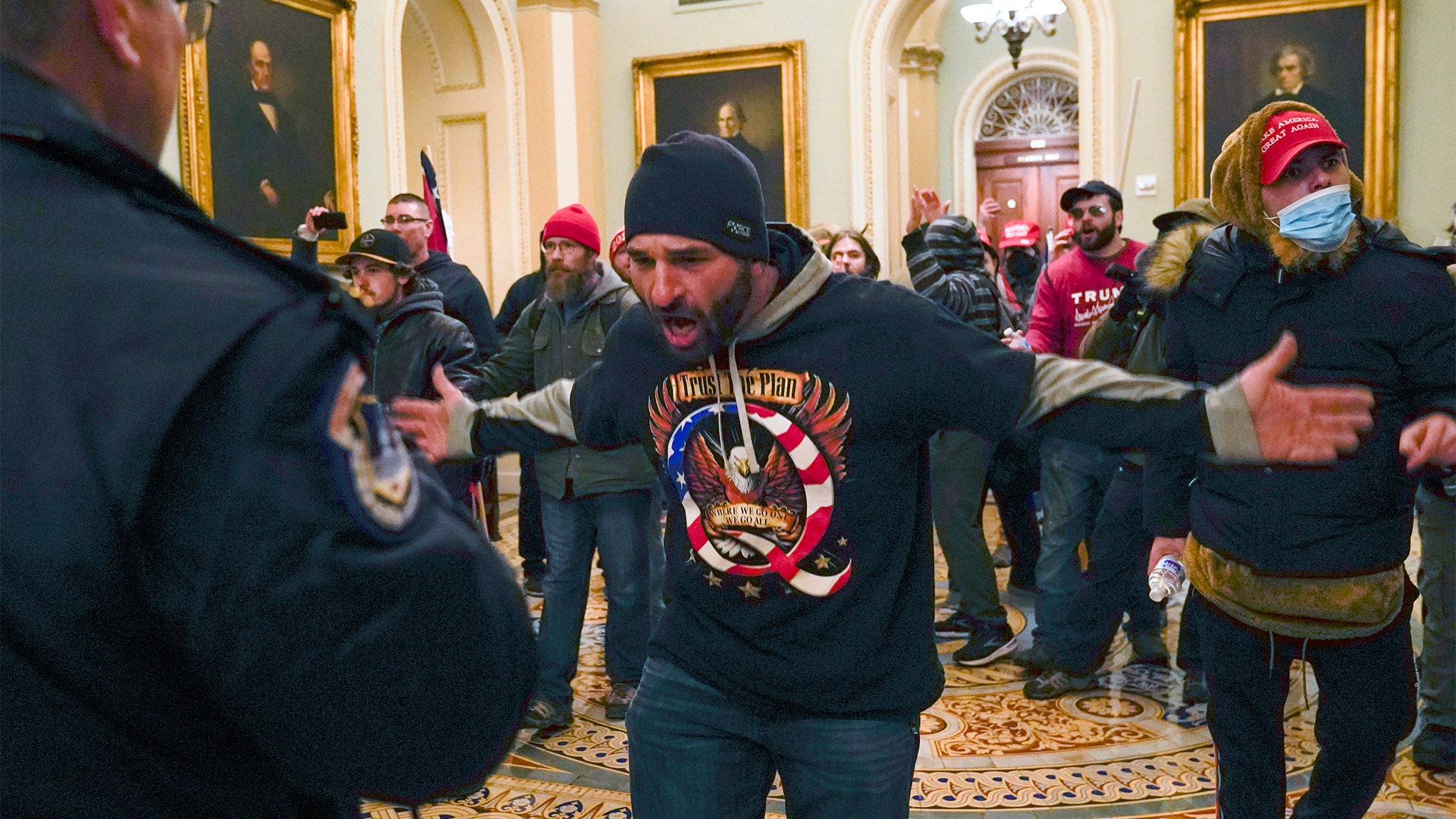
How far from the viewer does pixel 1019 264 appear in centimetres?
768

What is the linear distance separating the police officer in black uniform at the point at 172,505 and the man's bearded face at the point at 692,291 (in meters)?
1.18

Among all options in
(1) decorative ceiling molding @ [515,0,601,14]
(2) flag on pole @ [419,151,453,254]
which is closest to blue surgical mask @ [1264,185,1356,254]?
(2) flag on pole @ [419,151,453,254]

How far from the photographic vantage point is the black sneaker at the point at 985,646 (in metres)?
5.02

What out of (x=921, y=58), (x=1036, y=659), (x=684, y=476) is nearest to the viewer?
(x=684, y=476)

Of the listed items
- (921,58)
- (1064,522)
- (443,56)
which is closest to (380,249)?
(1064,522)

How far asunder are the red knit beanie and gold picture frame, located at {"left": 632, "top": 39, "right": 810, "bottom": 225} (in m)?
6.50

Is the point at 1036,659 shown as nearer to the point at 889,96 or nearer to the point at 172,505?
the point at 172,505

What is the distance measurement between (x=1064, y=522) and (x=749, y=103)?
7.20 metres

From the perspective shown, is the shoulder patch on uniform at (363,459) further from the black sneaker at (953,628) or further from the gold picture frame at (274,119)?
the gold picture frame at (274,119)

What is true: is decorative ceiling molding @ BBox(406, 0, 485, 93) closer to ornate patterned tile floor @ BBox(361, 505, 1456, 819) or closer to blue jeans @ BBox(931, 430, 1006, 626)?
blue jeans @ BBox(931, 430, 1006, 626)

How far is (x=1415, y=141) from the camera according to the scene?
30.2 ft

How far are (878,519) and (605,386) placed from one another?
1.98 feet

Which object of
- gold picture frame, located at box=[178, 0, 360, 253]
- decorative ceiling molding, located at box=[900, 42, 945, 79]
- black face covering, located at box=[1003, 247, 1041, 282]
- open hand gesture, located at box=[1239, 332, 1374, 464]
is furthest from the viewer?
decorative ceiling molding, located at box=[900, 42, 945, 79]

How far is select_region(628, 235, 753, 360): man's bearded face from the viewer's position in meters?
2.04
